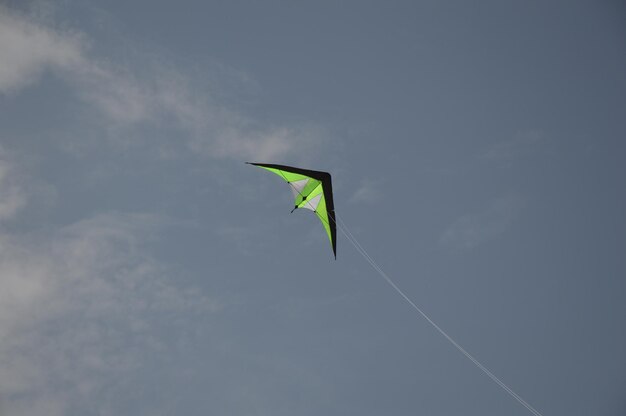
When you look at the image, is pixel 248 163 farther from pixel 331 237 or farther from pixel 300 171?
pixel 331 237

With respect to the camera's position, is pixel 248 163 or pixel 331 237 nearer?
pixel 248 163

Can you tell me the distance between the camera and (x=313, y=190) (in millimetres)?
16594

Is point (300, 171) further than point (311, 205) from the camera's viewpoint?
No

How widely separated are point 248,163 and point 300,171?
6.80 feet

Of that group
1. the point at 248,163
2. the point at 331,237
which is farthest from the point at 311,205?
the point at 248,163

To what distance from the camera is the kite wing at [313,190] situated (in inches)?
621

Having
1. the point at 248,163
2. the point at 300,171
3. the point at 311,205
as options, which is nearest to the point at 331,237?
the point at 311,205

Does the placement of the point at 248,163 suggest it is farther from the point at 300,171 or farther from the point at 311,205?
the point at 311,205

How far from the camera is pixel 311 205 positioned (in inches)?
677

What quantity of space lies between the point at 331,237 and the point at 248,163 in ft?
14.7

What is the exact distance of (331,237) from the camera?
16.6 metres

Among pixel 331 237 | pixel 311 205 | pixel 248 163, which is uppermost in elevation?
pixel 248 163

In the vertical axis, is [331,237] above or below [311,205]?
below

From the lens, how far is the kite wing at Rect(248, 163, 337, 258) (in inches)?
621
